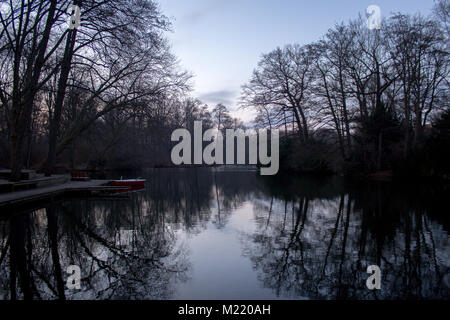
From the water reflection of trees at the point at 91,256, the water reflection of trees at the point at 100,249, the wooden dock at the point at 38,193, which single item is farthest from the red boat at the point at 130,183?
the water reflection of trees at the point at 91,256

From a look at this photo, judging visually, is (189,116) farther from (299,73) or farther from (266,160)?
(299,73)

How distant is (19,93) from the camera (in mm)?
13070

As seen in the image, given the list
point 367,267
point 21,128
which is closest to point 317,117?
point 21,128

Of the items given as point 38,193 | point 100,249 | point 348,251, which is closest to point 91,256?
point 100,249

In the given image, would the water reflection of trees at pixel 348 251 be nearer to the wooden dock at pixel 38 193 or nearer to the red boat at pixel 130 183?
the wooden dock at pixel 38 193

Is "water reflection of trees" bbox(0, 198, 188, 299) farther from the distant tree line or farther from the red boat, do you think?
the distant tree line

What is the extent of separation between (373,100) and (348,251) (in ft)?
91.3

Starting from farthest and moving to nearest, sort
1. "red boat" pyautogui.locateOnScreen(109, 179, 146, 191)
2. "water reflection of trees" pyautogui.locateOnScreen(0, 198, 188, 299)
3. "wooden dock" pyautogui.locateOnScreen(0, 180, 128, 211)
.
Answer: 1. "red boat" pyautogui.locateOnScreen(109, 179, 146, 191)
2. "wooden dock" pyautogui.locateOnScreen(0, 180, 128, 211)
3. "water reflection of trees" pyautogui.locateOnScreen(0, 198, 188, 299)

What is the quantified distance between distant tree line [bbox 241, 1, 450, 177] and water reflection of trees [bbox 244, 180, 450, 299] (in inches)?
589

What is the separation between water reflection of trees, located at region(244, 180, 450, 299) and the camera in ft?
15.3

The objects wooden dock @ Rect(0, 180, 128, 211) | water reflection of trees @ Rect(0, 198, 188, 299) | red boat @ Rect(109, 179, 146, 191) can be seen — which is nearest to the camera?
water reflection of trees @ Rect(0, 198, 188, 299)

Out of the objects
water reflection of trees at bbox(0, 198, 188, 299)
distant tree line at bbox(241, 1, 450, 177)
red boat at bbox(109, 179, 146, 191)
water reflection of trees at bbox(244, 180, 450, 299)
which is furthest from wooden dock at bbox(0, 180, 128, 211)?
distant tree line at bbox(241, 1, 450, 177)

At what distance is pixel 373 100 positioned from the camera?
30906mm

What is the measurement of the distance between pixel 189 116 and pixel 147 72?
39699 millimetres
